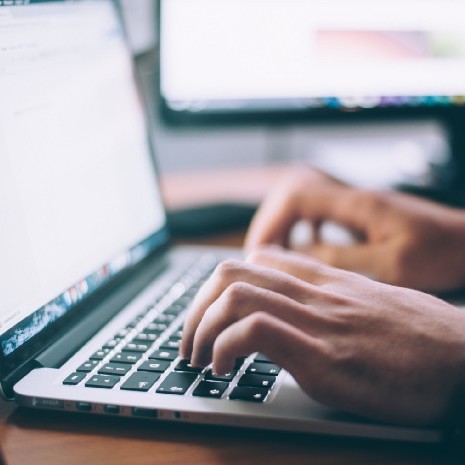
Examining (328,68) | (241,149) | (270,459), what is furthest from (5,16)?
(241,149)

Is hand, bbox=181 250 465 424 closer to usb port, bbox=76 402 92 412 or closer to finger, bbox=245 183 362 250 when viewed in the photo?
usb port, bbox=76 402 92 412

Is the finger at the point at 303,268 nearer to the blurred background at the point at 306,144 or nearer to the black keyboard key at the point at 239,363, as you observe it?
the black keyboard key at the point at 239,363

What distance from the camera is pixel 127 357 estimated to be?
1.59 feet

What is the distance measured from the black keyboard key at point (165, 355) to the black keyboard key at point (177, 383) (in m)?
0.03

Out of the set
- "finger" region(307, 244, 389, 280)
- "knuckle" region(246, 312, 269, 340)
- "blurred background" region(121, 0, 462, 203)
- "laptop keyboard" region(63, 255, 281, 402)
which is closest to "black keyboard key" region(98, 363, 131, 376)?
"laptop keyboard" region(63, 255, 281, 402)

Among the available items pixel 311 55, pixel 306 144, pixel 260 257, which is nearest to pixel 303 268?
pixel 260 257

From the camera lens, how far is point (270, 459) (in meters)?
0.39

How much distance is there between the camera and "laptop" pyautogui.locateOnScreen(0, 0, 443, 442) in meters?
0.43

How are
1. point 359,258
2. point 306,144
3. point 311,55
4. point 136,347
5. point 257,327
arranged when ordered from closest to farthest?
point 257,327
point 136,347
point 359,258
point 311,55
point 306,144

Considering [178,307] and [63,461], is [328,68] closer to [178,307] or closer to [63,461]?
[178,307]

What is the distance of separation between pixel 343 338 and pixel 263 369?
0.24ft

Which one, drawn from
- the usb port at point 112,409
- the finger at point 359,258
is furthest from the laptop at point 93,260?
the finger at point 359,258

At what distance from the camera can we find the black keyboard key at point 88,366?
467mm

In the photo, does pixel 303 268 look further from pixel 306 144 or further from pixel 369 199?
pixel 306 144
